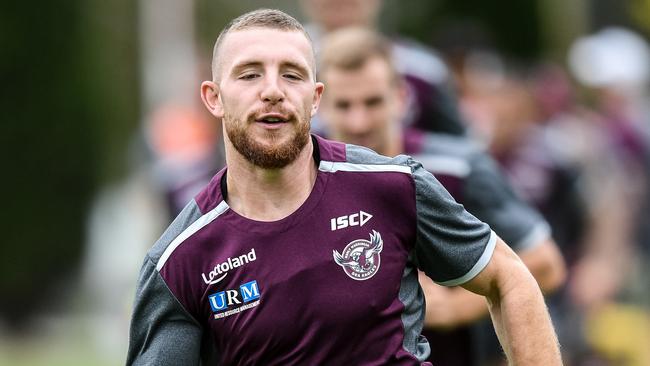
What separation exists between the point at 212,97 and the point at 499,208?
2613mm

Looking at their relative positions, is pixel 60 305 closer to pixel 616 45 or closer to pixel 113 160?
pixel 113 160

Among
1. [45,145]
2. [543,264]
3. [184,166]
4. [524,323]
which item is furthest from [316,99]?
[45,145]

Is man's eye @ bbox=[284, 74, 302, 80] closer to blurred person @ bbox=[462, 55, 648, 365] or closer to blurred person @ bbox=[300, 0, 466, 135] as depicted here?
blurred person @ bbox=[300, 0, 466, 135]

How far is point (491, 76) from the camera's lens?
1538cm

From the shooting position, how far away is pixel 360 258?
5.67m

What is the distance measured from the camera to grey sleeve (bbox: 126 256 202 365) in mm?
5719

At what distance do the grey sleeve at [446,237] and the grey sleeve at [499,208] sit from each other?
→ 223 centimetres

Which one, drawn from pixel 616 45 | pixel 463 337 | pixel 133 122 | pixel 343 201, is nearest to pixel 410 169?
pixel 343 201

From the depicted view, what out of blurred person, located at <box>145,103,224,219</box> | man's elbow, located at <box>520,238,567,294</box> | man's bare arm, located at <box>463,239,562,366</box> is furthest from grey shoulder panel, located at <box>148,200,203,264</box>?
blurred person, located at <box>145,103,224,219</box>

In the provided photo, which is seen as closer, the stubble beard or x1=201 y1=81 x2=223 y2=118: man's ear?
the stubble beard

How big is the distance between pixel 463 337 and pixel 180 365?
2949 mm

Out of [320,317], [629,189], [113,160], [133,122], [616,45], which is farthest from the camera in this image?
[133,122]

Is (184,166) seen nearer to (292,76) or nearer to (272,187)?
(272,187)

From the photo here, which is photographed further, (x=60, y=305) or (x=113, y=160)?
(x=113, y=160)
